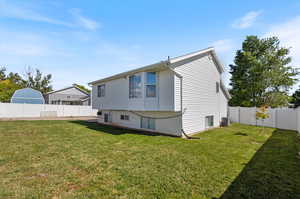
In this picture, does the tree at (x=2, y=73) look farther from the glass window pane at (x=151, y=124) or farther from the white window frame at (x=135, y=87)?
the glass window pane at (x=151, y=124)

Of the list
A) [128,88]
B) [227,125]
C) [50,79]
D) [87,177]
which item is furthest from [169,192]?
[50,79]

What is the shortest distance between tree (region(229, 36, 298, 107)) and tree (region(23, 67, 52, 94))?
42894mm

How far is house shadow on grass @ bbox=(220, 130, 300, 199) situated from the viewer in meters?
3.03

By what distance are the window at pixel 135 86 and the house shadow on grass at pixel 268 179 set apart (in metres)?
7.03

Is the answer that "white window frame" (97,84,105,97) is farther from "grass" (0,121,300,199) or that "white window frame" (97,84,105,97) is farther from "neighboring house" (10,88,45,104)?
"neighboring house" (10,88,45,104)

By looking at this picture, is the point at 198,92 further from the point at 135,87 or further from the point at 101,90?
the point at 101,90

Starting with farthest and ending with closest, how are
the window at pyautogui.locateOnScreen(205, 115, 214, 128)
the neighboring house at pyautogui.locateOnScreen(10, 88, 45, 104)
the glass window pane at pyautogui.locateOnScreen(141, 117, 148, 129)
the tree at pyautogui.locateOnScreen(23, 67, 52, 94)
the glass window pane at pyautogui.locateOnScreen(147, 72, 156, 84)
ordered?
the tree at pyautogui.locateOnScreen(23, 67, 52, 94) → the neighboring house at pyautogui.locateOnScreen(10, 88, 45, 104) → the window at pyautogui.locateOnScreen(205, 115, 214, 128) → the glass window pane at pyautogui.locateOnScreen(141, 117, 148, 129) → the glass window pane at pyautogui.locateOnScreen(147, 72, 156, 84)

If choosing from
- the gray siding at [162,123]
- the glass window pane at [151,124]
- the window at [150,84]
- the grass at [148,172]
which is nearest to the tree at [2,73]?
the gray siding at [162,123]

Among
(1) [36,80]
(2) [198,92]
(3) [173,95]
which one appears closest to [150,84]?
(3) [173,95]

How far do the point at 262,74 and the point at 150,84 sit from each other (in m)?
17.0

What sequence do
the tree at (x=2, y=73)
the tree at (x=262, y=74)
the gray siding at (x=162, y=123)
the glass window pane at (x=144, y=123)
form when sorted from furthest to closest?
1. the tree at (x=2, y=73)
2. the tree at (x=262, y=74)
3. the glass window pane at (x=144, y=123)
4. the gray siding at (x=162, y=123)

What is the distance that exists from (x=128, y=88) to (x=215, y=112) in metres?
7.46

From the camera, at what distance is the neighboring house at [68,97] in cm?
2777

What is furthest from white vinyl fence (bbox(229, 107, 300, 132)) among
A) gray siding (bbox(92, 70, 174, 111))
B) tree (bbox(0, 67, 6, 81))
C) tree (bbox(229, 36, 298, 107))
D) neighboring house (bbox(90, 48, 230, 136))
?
tree (bbox(0, 67, 6, 81))
